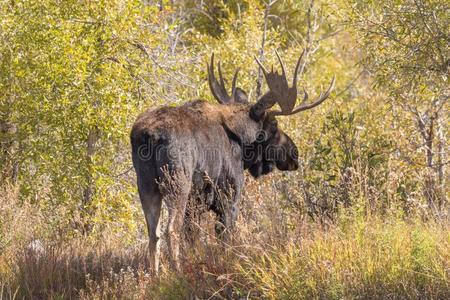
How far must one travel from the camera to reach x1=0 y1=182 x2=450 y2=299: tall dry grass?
7336 millimetres

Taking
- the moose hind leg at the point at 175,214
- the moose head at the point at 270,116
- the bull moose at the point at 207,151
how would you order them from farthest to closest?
the moose head at the point at 270,116 → the bull moose at the point at 207,151 → the moose hind leg at the point at 175,214

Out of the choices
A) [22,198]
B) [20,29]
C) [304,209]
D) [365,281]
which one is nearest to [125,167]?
[22,198]

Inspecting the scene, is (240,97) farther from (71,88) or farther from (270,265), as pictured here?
(270,265)

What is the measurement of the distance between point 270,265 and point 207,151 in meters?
2.11

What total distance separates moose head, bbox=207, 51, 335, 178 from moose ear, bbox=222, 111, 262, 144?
0.10 m

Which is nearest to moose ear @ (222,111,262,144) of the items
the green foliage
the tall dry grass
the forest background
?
the forest background

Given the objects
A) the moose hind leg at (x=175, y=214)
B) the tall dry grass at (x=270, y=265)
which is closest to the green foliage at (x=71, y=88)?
the tall dry grass at (x=270, y=265)

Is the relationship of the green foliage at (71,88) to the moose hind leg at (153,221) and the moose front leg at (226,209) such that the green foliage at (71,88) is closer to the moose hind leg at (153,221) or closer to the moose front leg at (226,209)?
the moose front leg at (226,209)

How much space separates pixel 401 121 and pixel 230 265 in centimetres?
543

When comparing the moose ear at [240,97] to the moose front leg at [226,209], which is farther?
the moose ear at [240,97]

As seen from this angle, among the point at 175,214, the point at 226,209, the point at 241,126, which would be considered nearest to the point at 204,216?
the point at 226,209

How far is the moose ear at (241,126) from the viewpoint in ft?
33.6

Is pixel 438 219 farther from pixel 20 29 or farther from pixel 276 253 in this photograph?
pixel 20 29

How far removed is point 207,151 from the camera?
31.1 ft
